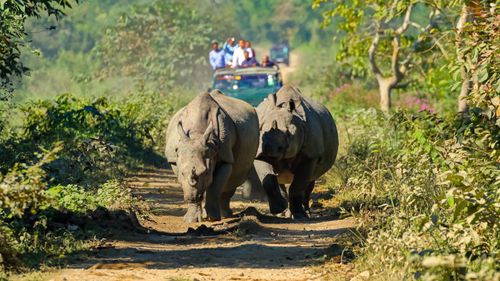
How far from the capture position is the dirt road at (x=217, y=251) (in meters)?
9.66

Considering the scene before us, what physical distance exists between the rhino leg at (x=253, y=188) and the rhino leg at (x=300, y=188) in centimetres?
96

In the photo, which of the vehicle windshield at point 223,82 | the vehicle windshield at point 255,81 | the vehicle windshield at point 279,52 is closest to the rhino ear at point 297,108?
the vehicle windshield at point 255,81

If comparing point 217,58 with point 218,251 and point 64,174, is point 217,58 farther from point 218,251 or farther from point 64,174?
point 218,251

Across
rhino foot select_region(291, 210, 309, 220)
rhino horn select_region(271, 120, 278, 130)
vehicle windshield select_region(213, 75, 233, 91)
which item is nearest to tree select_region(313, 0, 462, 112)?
vehicle windshield select_region(213, 75, 233, 91)

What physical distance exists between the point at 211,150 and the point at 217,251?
2.33m

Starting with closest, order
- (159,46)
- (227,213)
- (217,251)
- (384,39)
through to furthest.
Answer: (217,251) → (227,213) → (384,39) → (159,46)

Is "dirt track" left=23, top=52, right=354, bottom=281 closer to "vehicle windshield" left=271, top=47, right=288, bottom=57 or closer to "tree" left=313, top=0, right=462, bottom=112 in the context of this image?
"tree" left=313, top=0, right=462, bottom=112

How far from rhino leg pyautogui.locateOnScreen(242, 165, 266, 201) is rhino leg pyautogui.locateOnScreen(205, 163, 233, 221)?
244 cm

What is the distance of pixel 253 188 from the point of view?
16.4 metres

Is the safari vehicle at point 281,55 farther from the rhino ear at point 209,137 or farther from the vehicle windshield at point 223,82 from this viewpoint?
the rhino ear at point 209,137

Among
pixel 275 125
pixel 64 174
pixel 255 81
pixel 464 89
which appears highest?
pixel 255 81

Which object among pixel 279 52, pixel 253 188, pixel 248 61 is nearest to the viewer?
pixel 253 188

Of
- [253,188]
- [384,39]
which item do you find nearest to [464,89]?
[253,188]

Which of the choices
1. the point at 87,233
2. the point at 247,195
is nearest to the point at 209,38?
the point at 247,195
